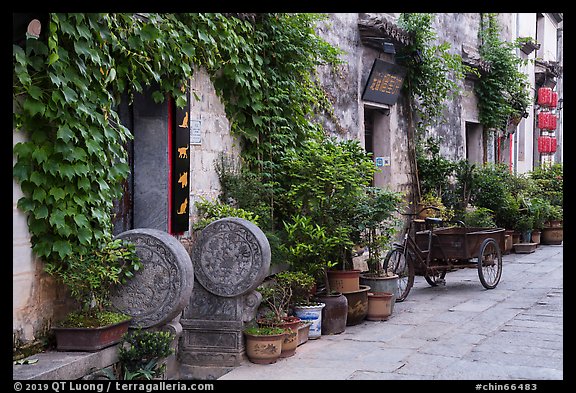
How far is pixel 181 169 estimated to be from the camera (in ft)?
22.7

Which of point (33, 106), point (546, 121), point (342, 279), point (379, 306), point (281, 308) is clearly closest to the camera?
point (33, 106)

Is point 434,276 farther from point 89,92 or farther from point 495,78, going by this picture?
point 495,78

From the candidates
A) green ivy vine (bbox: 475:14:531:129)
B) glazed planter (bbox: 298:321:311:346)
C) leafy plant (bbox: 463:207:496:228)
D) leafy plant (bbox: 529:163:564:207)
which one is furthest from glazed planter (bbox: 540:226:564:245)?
glazed planter (bbox: 298:321:311:346)

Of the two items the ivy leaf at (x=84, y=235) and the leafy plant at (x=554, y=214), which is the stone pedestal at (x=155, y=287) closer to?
the ivy leaf at (x=84, y=235)

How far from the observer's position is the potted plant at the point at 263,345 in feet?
20.5

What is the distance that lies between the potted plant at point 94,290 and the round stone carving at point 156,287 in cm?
7

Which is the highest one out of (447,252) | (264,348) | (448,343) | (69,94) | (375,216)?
(69,94)

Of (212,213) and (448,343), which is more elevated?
(212,213)

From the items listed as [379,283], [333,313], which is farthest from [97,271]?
[379,283]

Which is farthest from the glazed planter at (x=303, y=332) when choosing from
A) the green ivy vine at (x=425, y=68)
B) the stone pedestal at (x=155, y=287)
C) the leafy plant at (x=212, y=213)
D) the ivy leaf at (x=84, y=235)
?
the green ivy vine at (x=425, y=68)

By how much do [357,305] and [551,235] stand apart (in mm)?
10040

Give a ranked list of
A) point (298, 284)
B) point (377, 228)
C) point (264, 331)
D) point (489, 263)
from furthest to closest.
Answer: point (489, 263), point (377, 228), point (298, 284), point (264, 331)

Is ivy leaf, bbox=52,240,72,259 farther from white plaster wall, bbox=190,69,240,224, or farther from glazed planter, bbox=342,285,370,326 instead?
glazed planter, bbox=342,285,370,326
